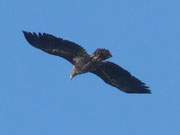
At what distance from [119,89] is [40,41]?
344cm

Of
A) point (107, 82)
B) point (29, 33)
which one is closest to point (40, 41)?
point (29, 33)

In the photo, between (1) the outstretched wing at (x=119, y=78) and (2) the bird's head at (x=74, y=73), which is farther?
(2) the bird's head at (x=74, y=73)

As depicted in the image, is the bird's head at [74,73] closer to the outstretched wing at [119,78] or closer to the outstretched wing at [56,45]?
the outstretched wing at [56,45]

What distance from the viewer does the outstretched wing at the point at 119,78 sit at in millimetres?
36375

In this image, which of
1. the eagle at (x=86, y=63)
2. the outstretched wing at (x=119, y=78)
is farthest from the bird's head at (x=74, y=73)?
the outstretched wing at (x=119, y=78)

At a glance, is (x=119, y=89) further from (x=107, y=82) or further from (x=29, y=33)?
(x=29, y=33)

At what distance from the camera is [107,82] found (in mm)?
37500

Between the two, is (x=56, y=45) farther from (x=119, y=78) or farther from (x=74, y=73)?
(x=119, y=78)

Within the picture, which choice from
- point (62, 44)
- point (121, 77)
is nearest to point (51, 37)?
point (62, 44)

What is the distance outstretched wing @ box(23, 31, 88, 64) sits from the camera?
1438 inches

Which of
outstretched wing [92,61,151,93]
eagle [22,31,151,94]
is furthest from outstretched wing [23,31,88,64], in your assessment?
outstretched wing [92,61,151,93]

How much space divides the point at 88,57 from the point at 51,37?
161cm

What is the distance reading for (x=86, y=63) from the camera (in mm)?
36562

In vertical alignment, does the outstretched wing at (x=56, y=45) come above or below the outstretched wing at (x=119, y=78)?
above
